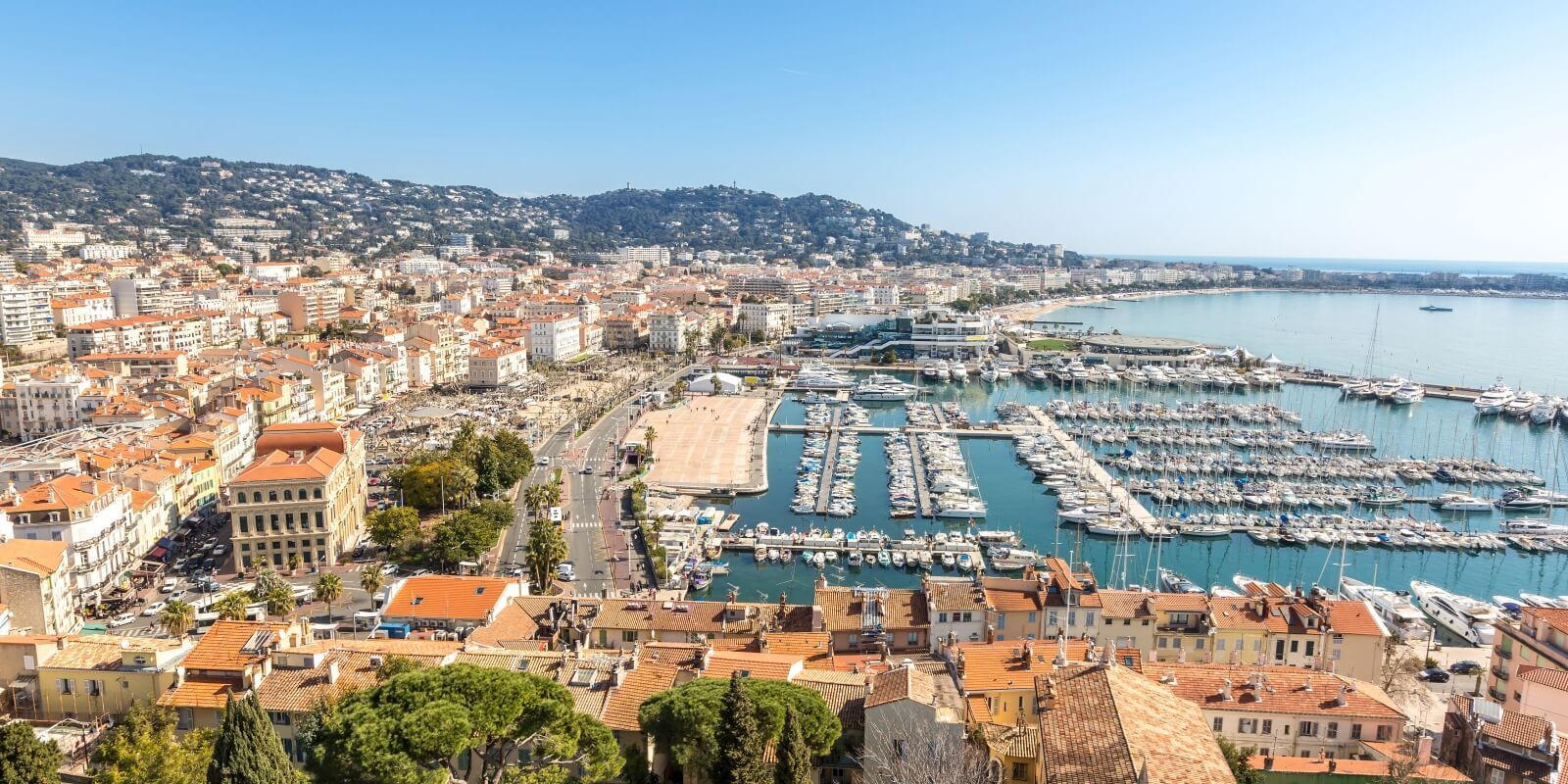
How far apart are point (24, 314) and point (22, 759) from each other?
214 ft

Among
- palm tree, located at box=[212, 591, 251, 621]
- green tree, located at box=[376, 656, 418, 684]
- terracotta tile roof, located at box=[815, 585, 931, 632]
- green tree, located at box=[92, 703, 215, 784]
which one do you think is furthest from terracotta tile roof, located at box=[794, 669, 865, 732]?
palm tree, located at box=[212, 591, 251, 621]

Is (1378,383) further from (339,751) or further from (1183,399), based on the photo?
(339,751)

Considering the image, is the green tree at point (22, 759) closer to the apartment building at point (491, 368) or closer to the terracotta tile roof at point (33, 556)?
the terracotta tile roof at point (33, 556)

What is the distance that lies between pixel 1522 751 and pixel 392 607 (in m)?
22.1

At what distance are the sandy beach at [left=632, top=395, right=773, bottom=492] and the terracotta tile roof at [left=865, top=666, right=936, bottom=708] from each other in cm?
2769

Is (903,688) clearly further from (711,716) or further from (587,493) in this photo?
(587,493)

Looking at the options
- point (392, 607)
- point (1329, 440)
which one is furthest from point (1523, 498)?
point (392, 607)

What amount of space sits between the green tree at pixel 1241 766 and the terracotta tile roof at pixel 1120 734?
733mm

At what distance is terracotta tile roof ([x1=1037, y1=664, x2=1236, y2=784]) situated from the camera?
10.5 metres

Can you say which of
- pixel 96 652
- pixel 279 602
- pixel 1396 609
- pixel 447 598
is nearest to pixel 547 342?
pixel 279 602

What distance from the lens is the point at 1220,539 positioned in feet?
121

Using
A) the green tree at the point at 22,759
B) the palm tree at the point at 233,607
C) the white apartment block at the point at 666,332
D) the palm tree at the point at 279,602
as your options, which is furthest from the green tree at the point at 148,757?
the white apartment block at the point at 666,332

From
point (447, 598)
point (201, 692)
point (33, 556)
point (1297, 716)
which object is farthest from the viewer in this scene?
point (447, 598)

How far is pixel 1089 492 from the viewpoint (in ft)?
133
